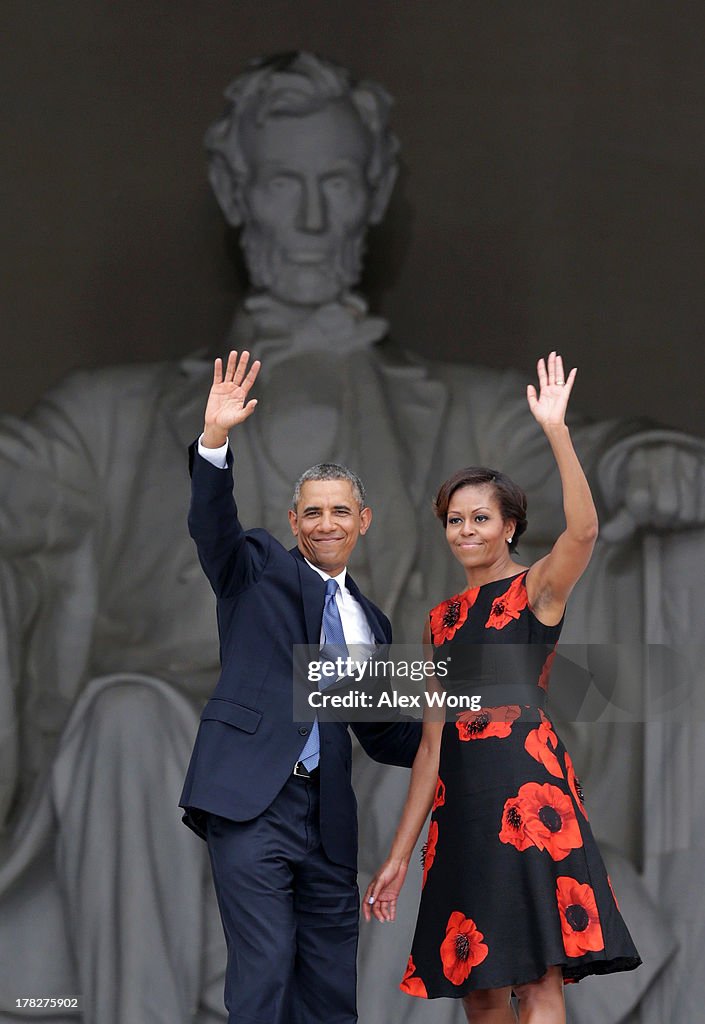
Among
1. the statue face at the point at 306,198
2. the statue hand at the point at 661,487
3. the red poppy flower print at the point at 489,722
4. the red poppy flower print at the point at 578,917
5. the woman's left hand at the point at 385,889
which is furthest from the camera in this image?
the statue face at the point at 306,198

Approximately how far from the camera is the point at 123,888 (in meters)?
3.95

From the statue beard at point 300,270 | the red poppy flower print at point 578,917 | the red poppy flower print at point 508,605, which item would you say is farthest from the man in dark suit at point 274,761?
the statue beard at point 300,270

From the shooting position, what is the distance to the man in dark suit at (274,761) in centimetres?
245

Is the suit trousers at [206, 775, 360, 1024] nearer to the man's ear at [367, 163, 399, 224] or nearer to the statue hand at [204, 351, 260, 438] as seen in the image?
the statue hand at [204, 351, 260, 438]

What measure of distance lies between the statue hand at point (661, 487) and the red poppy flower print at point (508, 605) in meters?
1.81

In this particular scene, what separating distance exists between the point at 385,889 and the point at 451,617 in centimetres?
52

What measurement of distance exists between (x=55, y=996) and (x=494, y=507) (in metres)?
2.31

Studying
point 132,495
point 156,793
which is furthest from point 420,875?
point 132,495

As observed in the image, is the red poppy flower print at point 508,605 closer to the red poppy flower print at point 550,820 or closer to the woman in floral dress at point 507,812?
the woman in floral dress at point 507,812

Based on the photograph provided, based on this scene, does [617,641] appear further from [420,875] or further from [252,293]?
[252,293]

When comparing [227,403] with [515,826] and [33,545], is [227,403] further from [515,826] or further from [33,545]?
[33,545]

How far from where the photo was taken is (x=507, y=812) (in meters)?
2.50

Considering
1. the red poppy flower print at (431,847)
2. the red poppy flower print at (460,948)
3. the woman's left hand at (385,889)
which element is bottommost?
the red poppy flower print at (460,948)

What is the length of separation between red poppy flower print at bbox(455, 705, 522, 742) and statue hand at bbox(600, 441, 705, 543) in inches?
73.8
